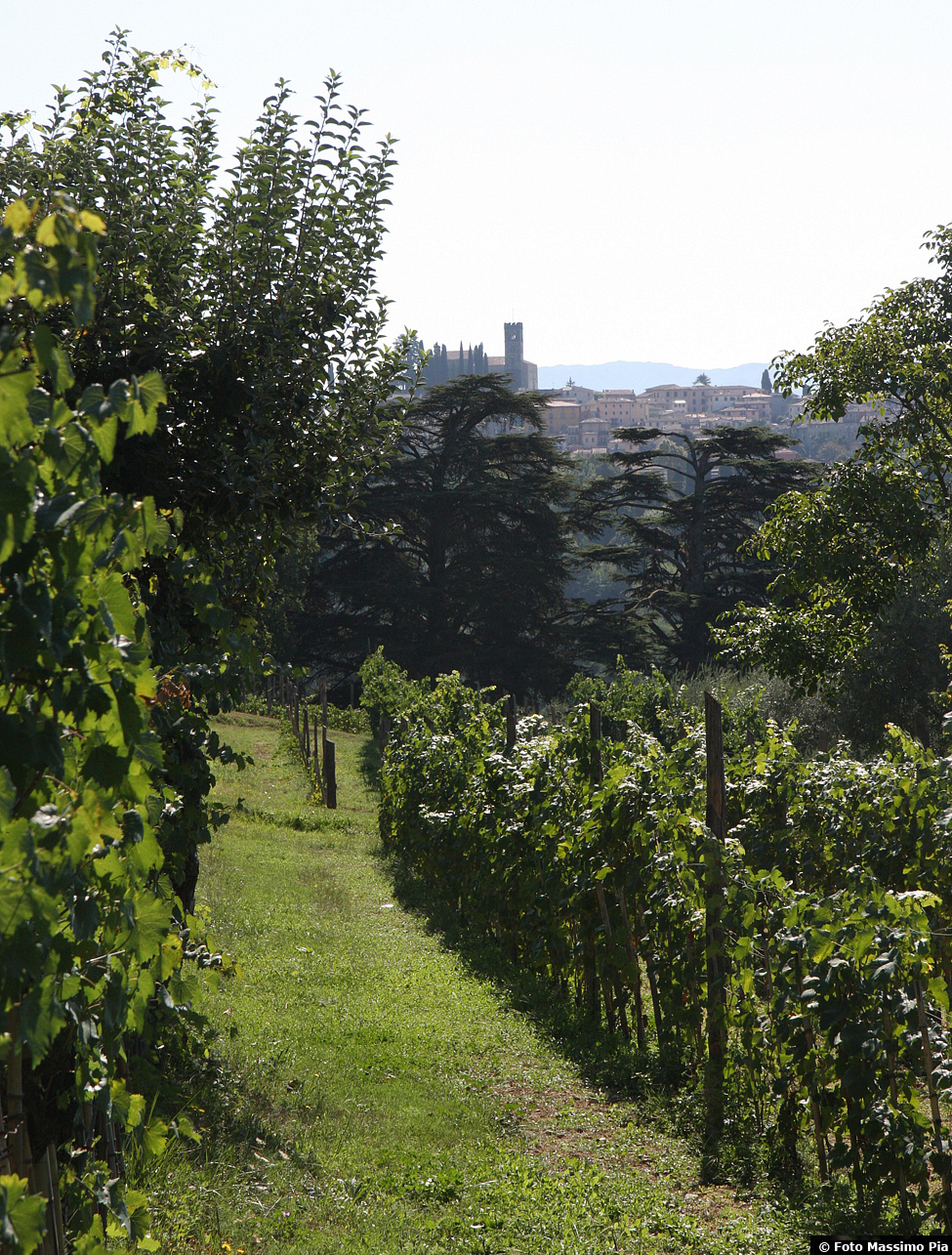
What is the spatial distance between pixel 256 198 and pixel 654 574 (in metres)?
32.4

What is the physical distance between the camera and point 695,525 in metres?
37.4

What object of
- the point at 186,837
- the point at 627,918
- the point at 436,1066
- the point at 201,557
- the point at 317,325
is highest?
the point at 317,325

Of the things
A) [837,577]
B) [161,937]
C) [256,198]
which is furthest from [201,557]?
[837,577]

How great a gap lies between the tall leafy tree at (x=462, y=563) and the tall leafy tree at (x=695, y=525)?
2.47m

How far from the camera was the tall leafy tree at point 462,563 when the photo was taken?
3575 centimetres

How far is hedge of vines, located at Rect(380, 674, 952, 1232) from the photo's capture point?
401 centimetres

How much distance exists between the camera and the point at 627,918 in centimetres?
658

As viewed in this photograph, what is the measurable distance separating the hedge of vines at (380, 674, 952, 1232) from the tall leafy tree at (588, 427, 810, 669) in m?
25.2

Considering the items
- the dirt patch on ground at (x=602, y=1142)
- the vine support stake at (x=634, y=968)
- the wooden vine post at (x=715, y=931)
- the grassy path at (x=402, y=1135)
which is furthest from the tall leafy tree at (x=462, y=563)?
the wooden vine post at (x=715, y=931)

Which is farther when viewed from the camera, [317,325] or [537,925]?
[537,925]

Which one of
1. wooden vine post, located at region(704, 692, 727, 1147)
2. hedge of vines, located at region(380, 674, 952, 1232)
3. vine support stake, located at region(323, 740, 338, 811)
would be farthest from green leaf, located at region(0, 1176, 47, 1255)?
vine support stake, located at region(323, 740, 338, 811)

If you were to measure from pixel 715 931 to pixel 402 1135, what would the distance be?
1.91 meters

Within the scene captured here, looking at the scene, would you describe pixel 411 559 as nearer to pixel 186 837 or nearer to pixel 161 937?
pixel 186 837

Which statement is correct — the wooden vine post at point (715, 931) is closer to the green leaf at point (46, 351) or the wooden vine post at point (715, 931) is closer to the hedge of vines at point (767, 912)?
the hedge of vines at point (767, 912)
